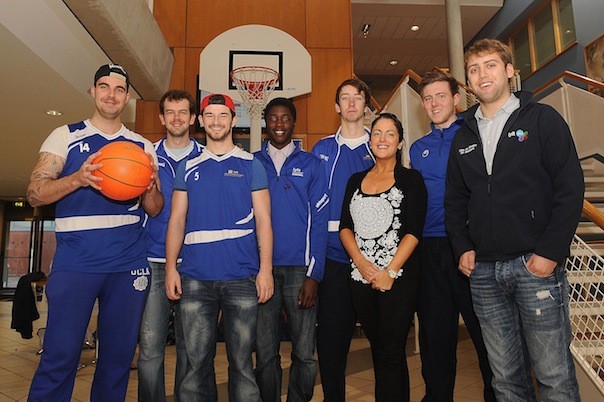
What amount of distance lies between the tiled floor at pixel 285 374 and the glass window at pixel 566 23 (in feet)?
21.0

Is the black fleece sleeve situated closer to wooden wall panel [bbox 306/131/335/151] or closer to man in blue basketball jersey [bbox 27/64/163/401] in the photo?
man in blue basketball jersey [bbox 27/64/163/401]

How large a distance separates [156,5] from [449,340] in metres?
5.74

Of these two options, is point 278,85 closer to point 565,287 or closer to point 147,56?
point 147,56

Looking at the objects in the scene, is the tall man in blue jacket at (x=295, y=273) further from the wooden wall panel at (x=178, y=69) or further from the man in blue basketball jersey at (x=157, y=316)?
the wooden wall panel at (x=178, y=69)

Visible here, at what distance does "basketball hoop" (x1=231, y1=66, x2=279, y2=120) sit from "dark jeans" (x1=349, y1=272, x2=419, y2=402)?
9.77 feet

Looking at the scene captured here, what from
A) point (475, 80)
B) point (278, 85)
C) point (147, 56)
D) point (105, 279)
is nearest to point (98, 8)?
point (147, 56)

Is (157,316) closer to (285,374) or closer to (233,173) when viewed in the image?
(233,173)

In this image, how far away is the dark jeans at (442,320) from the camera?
6.52ft

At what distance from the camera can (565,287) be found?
5.24 ft

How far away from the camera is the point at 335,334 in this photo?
6.91 ft

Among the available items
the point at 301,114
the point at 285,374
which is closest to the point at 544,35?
the point at 301,114


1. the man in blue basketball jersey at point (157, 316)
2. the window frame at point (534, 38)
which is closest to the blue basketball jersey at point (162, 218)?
the man in blue basketball jersey at point (157, 316)

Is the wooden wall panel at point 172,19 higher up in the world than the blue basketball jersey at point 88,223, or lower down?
higher up

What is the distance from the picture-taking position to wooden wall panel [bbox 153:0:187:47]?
5.83m
